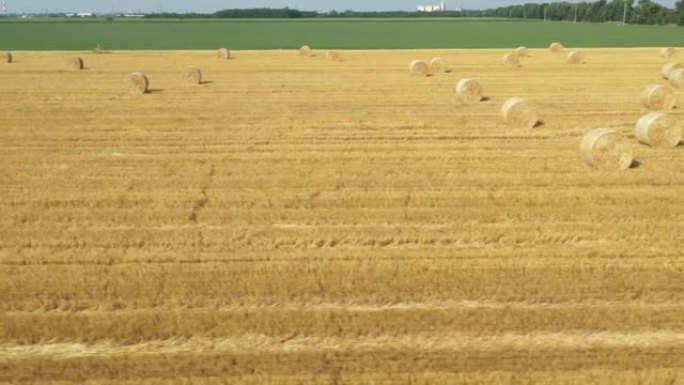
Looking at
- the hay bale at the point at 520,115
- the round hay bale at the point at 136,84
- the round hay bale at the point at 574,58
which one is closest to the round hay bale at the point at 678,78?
the round hay bale at the point at 574,58

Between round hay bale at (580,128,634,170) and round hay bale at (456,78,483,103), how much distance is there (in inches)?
347

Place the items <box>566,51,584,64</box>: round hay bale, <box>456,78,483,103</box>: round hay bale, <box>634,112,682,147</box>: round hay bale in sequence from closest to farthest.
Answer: <box>634,112,682,147</box>: round hay bale
<box>456,78,483,103</box>: round hay bale
<box>566,51,584,64</box>: round hay bale

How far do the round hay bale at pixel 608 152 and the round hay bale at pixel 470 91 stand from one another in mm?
8802

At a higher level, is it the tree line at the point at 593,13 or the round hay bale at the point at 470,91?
the tree line at the point at 593,13

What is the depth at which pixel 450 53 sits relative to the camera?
4309 cm

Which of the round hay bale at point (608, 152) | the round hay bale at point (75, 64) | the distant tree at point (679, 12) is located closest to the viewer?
the round hay bale at point (608, 152)

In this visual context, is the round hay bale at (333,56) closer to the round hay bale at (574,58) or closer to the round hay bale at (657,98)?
the round hay bale at (574,58)

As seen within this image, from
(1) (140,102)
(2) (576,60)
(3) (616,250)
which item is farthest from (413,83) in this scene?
(3) (616,250)

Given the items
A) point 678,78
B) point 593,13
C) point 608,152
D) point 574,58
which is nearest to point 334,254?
point 608,152

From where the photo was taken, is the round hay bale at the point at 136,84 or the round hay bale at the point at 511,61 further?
the round hay bale at the point at 511,61

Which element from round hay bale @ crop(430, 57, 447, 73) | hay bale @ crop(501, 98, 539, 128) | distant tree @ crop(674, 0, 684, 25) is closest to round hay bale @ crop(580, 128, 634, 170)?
hay bale @ crop(501, 98, 539, 128)

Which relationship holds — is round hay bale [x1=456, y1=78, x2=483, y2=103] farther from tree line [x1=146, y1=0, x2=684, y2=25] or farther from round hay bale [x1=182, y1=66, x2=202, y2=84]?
tree line [x1=146, y1=0, x2=684, y2=25]

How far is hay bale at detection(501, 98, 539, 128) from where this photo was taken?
1571 centimetres

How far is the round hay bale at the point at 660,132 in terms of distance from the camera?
13.3 metres
